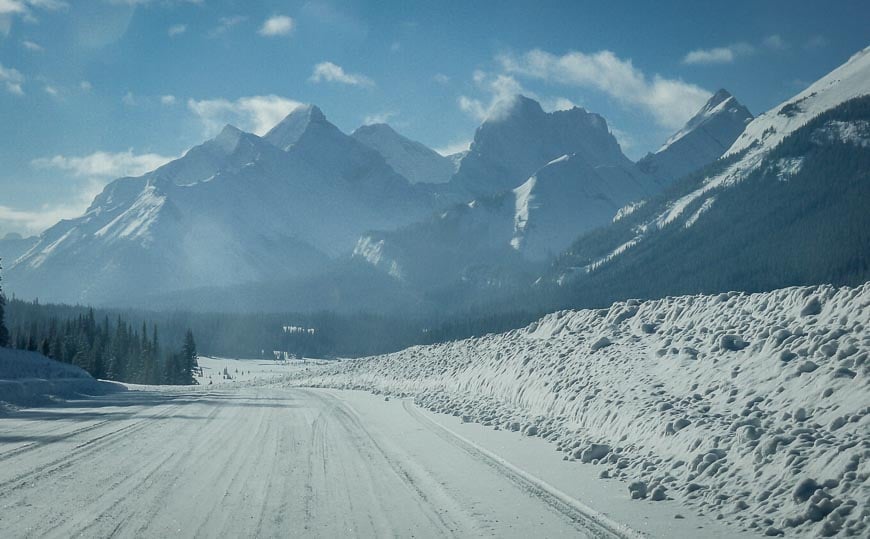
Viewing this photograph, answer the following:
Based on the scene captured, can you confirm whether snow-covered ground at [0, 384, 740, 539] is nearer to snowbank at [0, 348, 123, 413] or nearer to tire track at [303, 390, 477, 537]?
tire track at [303, 390, 477, 537]

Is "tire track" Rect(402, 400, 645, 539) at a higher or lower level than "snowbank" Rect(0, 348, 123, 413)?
lower

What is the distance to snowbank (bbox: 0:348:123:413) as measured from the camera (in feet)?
84.5

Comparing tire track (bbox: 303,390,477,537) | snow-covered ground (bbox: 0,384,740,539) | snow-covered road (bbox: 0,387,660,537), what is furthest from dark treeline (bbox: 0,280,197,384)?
tire track (bbox: 303,390,477,537)

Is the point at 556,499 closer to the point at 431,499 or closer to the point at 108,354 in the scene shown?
the point at 431,499

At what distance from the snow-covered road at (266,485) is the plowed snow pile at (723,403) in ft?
6.70

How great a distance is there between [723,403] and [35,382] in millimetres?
28372

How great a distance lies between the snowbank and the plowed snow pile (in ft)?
55.8

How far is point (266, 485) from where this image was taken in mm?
10656

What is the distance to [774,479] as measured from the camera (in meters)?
8.98

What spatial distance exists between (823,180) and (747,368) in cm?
21452

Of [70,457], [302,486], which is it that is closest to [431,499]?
[302,486]

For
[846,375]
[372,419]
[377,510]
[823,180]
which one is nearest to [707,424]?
[846,375]

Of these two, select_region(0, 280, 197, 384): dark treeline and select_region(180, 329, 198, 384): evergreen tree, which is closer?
select_region(0, 280, 197, 384): dark treeline

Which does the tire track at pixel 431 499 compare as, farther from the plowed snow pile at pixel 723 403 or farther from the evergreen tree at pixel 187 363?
the evergreen tree at pixel 187 363
